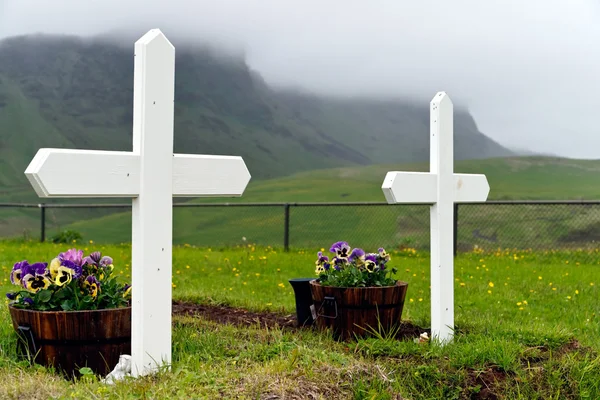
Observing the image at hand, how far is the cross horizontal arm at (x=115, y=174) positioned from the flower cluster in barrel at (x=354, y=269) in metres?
1.32

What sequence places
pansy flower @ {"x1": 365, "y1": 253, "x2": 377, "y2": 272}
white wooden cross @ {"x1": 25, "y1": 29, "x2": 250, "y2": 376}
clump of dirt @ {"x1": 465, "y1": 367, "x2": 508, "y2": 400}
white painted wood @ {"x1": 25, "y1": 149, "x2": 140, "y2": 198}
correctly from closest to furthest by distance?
white painted wood @ {"x1": 25, "y1": 149, "x2": 140, "y2": 198} < white wooden cross @ {"x1": 25, "y1": 29, "x2": 250, "y2": 376} < clump of dirt @ {"x1": 465, "y1": 367, "x2": 508, "y2": 400} < pansy flower @ {"x1": 365, "y1": 253, "x2": 377, "y2": 272}

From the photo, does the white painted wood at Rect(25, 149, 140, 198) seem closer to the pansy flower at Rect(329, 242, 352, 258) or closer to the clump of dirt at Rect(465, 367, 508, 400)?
the pansy flower at Rect(329, 242, 352, 258)

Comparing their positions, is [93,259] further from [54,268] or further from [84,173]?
[84,173]

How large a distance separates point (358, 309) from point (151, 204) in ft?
6.20

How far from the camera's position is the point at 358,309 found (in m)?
4.91

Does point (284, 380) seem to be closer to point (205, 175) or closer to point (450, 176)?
point (205, 175)

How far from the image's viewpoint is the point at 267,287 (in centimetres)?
800

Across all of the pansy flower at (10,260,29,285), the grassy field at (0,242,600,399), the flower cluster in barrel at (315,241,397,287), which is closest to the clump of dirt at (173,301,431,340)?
the grassy field at (0,242,600,399)

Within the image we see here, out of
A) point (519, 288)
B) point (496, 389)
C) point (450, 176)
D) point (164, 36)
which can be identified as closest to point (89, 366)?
point (164, 36)

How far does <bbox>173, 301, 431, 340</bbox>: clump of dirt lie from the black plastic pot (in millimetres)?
90

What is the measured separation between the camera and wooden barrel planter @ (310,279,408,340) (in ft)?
16.1

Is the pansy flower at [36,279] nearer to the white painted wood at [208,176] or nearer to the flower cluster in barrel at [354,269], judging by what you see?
the white painted wood at [208,176]

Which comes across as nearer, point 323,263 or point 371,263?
point 371,263

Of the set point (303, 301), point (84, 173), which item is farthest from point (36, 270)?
point (303, 301)
